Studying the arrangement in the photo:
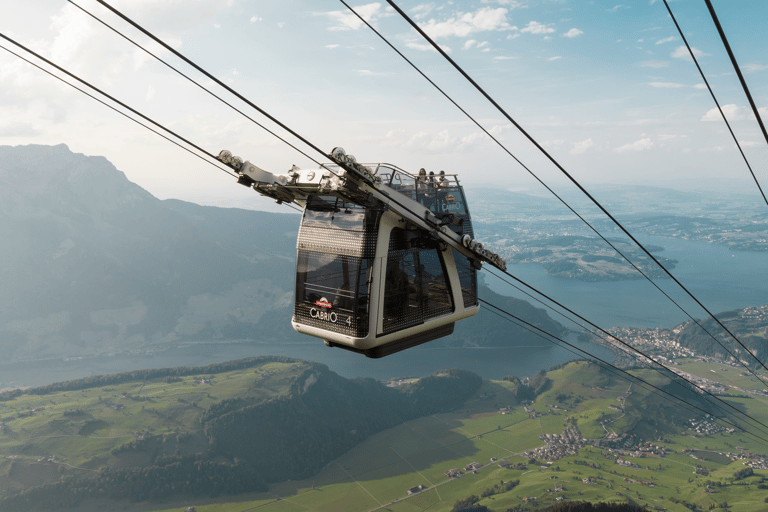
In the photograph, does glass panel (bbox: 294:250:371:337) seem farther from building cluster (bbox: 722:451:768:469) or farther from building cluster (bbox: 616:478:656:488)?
building cluster (bbox: 722:451:768:469)

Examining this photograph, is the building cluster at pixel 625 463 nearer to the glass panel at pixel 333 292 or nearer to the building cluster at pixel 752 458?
the building cluster at pixel 752 458

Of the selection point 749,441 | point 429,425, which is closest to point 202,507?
point 429,425

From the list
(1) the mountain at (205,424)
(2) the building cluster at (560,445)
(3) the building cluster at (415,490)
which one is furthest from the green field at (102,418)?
(2) the building cluster at (560,445)

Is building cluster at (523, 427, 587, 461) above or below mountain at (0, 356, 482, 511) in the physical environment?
above

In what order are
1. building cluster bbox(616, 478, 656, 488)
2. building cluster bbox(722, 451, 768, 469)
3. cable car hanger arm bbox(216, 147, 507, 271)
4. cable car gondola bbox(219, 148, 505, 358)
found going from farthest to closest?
building cluster bbox(722, 451, 768, 469) < building cluster bbox(616, 478, 656, 488) < cable car gondola bbox(219, 148, 505, 358) < cable car hanger arm bbox(216, 147, 507, 271)

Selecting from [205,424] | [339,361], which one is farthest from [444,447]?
[339,361]

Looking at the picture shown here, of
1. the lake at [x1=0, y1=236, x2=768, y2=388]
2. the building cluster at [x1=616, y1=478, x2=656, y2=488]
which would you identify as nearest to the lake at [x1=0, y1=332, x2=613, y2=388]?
the lake at [x1=0, y1=236, x2=768, y2=388]

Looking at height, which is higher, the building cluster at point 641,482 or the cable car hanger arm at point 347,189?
the cable car hanger arm at point 347,189

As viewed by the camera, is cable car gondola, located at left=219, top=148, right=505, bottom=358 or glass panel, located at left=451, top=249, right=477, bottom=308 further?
glass panel, located at left=451, top=249, right=477, bottom=308
